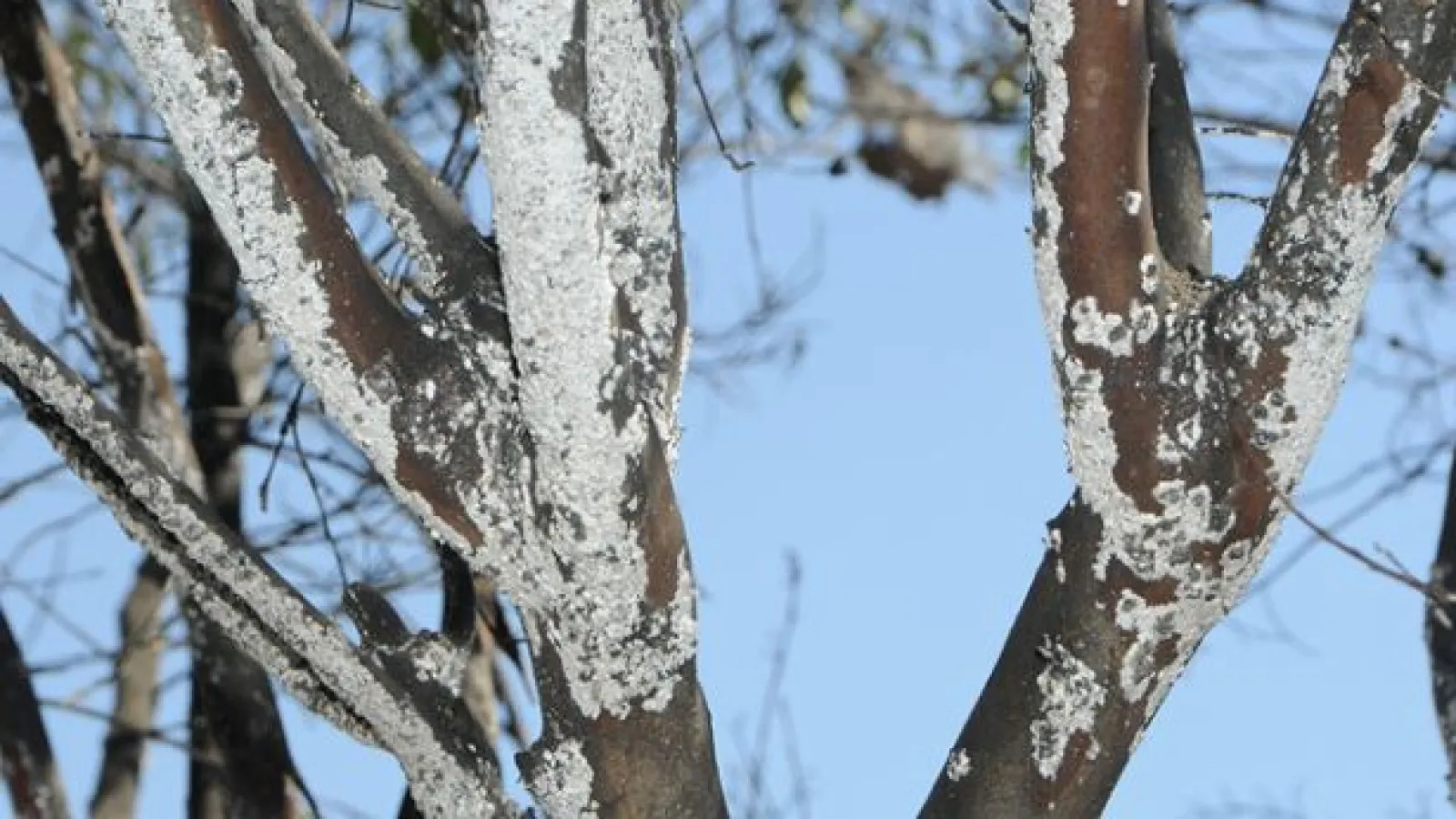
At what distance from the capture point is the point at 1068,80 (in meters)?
2.03

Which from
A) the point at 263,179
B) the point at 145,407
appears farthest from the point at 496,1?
the point at 145,407

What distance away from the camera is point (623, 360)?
6.81 feet

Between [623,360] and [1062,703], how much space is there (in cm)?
58

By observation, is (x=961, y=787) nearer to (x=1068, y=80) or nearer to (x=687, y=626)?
(x=687, y=626)

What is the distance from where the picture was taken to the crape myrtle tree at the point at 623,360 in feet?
6.66

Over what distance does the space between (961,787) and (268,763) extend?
1870 mm

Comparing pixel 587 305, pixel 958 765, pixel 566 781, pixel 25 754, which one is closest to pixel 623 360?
pixel 587 305

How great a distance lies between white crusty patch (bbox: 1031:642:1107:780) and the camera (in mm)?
2227

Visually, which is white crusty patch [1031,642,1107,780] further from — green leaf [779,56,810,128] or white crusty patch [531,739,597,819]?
green leaf [779,56,810,128]

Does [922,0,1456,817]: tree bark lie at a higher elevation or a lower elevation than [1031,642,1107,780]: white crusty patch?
higher

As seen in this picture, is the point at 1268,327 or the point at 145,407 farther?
the point at 145,407

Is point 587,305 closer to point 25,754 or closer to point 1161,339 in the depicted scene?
point 1161,339

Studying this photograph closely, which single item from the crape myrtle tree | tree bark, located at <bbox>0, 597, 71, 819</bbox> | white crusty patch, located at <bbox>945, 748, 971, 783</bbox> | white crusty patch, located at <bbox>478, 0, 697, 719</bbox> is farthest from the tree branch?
tree bark, located at <bbox>0, 597, 71, 819</bbox>

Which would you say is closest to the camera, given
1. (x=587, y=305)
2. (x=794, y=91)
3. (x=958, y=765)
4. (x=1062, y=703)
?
(x=587, y=305)
